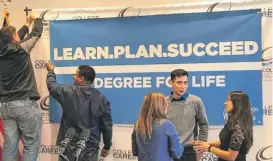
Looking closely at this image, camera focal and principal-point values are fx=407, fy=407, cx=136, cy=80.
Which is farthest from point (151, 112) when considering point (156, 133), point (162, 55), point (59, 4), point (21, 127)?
point (59, 4)

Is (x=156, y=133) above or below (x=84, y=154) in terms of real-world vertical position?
above

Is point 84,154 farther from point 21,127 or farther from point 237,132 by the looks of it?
point 237,132

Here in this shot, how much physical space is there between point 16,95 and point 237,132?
1.83 metres

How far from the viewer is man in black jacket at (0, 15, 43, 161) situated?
341cm

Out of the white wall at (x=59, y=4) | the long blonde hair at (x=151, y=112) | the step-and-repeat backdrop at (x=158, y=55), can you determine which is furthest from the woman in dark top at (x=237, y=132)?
the white wall at (x=59, y=4)

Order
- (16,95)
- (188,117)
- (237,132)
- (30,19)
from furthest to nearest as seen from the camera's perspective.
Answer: (30,19) < (16,95) < (188,117) < (237,132)

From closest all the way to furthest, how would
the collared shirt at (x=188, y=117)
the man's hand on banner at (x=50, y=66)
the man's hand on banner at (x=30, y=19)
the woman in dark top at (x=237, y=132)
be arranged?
1. the woman in dark top at (x=237, y=132)
2. the collared shirt at (x=188, y=117)
3. the man's hand on banner at (x=50, y=66)
4. the man's hand on banner at (x=30, y=19)

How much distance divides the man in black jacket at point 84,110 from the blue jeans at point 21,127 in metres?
0.27

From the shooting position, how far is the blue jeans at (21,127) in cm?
341

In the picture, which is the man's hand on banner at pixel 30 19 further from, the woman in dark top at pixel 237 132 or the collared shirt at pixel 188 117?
the woman in dark top at pixel 237 132

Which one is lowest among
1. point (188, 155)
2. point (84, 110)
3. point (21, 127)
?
point (188, 155)

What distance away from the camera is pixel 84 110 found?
327 cm

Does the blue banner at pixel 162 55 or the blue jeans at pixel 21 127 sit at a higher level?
the blue banner at pixel 162 55

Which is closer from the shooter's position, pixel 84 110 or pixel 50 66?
pixel 84 110
